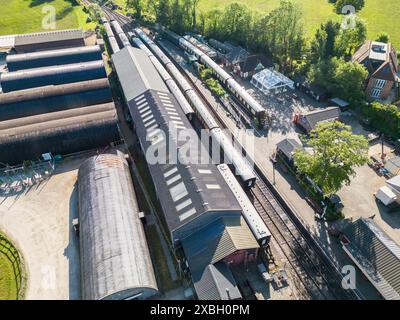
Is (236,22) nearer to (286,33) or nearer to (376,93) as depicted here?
(286,33)

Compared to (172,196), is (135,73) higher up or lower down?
higher up

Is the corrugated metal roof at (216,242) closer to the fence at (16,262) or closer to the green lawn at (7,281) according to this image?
the fence at (16,262)

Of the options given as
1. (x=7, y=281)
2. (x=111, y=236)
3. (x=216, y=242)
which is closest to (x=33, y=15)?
(x=7, y=281)

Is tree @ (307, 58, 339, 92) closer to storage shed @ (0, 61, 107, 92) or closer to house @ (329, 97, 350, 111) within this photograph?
house @ (329, 97, 350, 111)

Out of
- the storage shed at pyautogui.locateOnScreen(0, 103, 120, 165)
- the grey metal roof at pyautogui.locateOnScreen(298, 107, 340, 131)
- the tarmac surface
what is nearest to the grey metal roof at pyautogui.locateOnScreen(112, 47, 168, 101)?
the storage shed at pyautogui.locateOnScreen(0, 103, 120, 165)

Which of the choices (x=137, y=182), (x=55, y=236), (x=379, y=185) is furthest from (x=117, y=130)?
(x=379, y=185)

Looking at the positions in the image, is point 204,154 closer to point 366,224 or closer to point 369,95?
point 366,224
